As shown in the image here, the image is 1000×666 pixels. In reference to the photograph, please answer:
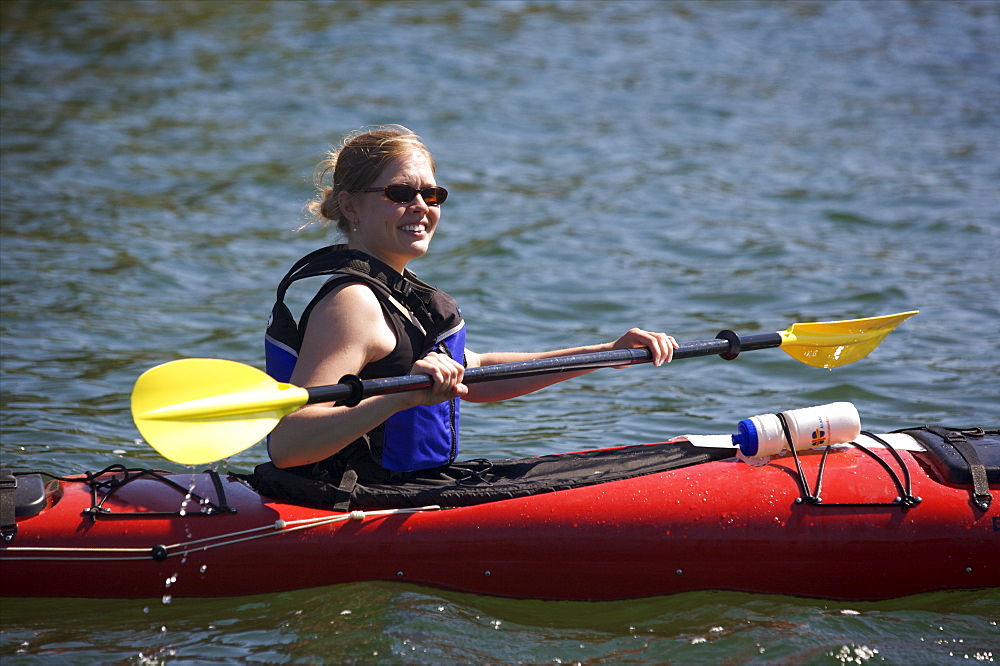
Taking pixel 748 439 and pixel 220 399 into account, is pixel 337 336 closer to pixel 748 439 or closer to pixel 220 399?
pixel 220 399

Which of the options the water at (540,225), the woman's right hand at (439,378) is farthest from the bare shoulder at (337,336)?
the water at (540,225)

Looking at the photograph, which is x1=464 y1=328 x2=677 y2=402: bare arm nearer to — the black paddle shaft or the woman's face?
Answer: the black paddle shaft

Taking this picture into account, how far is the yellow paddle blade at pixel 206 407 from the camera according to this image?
2.85 meters

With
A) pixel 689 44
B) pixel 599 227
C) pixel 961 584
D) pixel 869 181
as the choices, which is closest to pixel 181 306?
pixel 599 227

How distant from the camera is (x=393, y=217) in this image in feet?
10.4

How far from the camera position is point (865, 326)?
155 inches

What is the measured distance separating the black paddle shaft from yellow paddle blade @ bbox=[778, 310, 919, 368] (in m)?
0.11

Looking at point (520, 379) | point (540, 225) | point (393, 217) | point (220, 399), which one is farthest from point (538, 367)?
point (540, 225)

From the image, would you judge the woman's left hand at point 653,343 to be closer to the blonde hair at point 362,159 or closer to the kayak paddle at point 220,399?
the kayak paddle at point 220,399

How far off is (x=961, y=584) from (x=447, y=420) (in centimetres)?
163

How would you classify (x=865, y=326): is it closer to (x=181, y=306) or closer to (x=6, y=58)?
(x=181, y=306)

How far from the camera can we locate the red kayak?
9.95 ft

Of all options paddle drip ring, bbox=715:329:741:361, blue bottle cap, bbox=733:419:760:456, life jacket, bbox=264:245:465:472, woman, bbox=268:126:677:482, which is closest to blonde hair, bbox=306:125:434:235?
woman, bbox=268:126:677:482

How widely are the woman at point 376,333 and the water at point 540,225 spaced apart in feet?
1.49
